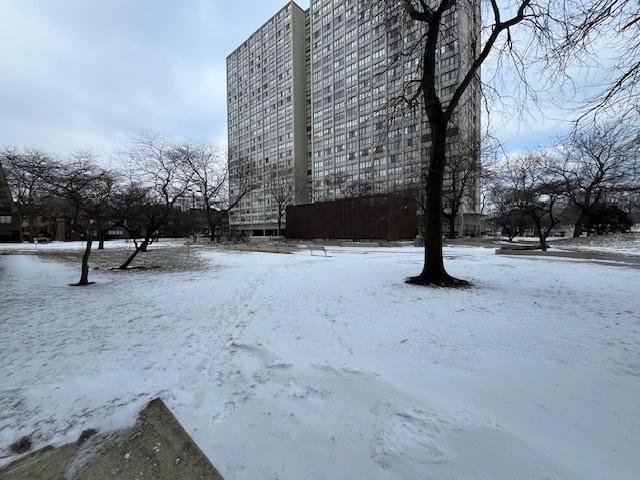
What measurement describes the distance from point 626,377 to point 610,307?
3374mm

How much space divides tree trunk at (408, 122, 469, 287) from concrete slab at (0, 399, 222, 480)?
6.81m

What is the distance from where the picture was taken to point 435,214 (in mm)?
8055

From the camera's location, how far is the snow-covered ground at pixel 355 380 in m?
2.08

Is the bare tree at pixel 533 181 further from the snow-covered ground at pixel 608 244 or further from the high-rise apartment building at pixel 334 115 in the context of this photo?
the high-rise apartment building at pixel 334 115

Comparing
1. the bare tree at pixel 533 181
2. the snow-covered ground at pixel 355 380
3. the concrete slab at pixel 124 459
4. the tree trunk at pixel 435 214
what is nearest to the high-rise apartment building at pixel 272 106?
the bare tree at pixel 533 181

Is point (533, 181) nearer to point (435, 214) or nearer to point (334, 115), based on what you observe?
point (435, 214)

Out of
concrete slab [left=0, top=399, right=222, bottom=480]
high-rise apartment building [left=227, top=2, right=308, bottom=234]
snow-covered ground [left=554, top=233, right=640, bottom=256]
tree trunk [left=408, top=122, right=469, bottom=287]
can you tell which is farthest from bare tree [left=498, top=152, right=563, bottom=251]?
high-rise apartment building [left=227, top=2, right=308, bottom=234]

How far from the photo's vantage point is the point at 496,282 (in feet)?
26.4

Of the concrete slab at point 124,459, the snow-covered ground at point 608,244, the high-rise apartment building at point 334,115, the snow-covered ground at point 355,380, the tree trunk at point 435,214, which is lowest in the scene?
the concrete slab at point 124,459

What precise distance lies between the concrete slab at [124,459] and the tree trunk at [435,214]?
6.81 meters

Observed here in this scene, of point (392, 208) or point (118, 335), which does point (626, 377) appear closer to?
point (118, 335)

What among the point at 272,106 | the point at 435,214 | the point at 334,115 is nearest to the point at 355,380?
the point at 435,214

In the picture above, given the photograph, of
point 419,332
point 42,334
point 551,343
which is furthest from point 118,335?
point 551,343

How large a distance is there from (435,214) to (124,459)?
781 cm
